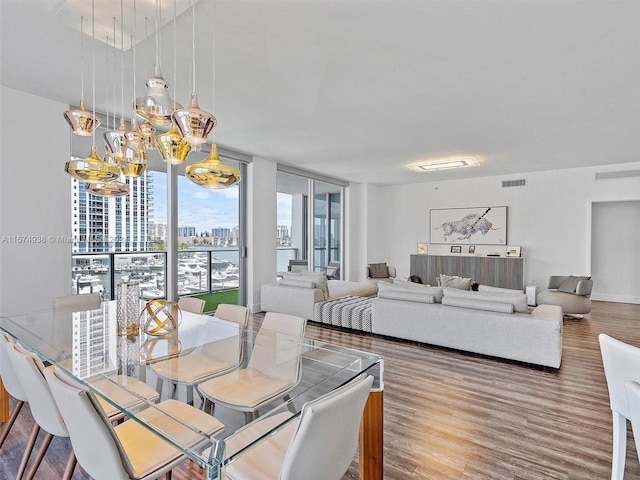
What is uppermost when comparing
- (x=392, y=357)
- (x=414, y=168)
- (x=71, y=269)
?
(x=414, y=168)

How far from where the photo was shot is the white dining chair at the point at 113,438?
1.12 meters

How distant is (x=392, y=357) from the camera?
376 cm

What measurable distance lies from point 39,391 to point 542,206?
820cm

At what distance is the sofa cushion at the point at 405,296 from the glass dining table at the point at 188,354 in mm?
2301

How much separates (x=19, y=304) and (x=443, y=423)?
409 cm

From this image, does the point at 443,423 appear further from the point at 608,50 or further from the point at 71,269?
the point at 71,269

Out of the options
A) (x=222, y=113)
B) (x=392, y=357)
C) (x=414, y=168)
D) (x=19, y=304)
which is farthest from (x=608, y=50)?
(x=19, y=304)

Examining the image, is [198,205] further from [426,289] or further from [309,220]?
[426,289]

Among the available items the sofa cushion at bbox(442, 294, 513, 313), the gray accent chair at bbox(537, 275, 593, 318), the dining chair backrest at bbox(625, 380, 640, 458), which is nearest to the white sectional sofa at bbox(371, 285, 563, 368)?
the sofa cushion at bbox(442, 294, 513, 313)

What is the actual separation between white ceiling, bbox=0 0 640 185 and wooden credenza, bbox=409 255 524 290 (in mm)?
2923

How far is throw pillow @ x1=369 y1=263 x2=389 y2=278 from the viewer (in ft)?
26.1

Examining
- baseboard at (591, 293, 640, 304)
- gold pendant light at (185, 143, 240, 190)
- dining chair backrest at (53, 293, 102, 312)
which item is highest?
gold pendant light at (185, 143, 240, 190)

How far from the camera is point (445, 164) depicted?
625 cm

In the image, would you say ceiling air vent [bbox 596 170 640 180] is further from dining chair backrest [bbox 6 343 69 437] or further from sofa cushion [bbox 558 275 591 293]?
dining chair backrest [bbox 6 343 69 437]
